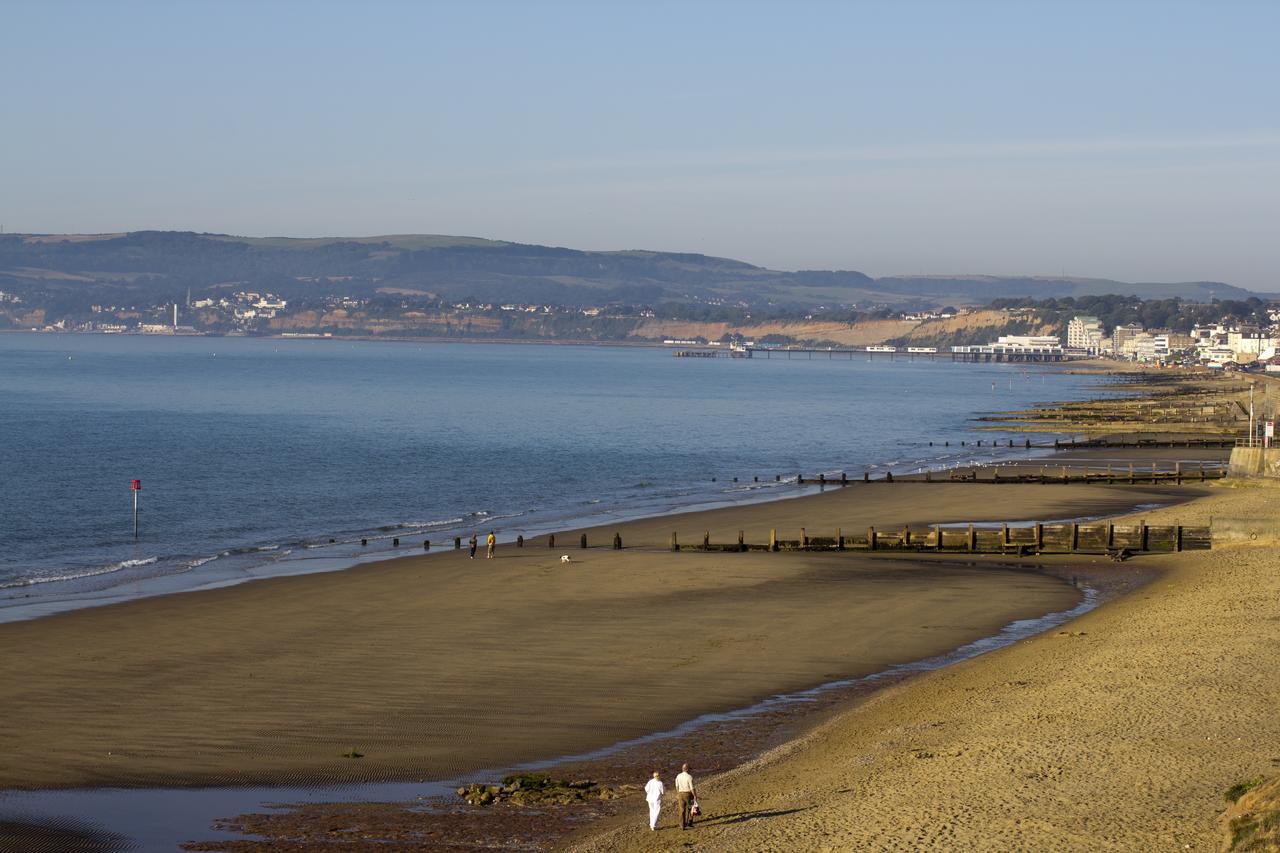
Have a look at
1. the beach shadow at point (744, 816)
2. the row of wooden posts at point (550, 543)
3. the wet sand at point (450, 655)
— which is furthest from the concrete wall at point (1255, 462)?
the beach shadow at point (744, 816)

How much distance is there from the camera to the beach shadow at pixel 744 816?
61.4ft

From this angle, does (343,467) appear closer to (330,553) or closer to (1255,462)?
(330,553)

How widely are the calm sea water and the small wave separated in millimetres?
120

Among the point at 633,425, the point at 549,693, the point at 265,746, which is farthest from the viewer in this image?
the point at 633,425

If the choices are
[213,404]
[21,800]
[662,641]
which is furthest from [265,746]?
[213,404]

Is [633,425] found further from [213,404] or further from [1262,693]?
[1262,693]

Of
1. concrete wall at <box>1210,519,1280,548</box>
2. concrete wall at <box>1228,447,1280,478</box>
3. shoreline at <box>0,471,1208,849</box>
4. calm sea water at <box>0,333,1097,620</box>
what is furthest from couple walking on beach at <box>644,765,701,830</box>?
concrete wall at <box>1228,447,1280,478</box>

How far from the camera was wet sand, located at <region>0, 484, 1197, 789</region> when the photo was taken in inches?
912

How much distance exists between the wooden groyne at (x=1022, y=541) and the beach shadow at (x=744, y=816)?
92.9ft

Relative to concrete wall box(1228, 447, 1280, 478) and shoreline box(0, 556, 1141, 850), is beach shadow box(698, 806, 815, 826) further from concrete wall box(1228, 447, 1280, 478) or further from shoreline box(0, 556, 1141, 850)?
concrete wall box(1228, 447, 1280, 478)

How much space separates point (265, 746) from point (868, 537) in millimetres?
28985

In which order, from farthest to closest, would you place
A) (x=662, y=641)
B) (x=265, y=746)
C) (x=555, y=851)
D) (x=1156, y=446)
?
(x=1156, y=446), (x=662, y=641), (x=265, y=746), (x=555, y=851)

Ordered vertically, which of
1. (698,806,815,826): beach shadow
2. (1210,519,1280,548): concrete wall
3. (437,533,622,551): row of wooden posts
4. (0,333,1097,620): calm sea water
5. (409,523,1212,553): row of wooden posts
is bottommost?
(0,333,1097,620): calm sea water

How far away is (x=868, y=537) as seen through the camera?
48625 millimetres
